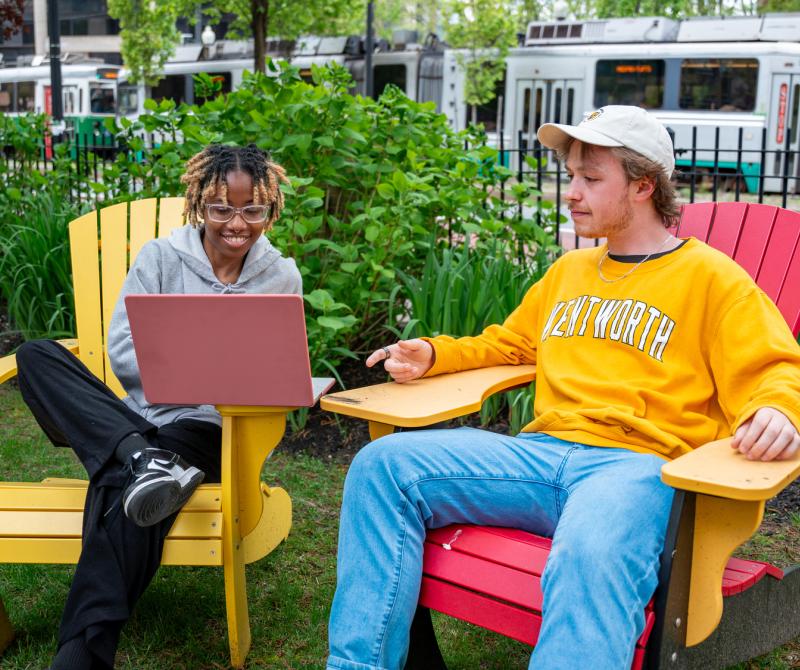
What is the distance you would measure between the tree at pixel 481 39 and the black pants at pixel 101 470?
53.1ft

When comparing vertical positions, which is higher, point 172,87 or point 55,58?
point 172,87

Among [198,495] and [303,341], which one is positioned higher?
[303,341]

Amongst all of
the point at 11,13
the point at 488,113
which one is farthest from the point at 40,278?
the point at 488,113

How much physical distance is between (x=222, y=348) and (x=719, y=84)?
14380 mm

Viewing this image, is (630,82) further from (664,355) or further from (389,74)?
(664,355)

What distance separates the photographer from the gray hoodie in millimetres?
2645

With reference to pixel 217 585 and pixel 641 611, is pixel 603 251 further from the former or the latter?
pixel 217 585

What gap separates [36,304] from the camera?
493 cm

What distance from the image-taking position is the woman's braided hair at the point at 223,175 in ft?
8.73

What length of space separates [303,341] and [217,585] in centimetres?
114

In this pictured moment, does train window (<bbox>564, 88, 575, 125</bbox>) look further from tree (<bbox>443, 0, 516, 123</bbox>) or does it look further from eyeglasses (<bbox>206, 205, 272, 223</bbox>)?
eyeglasses (<bbox>206, 205, 272, 223</bbox>)

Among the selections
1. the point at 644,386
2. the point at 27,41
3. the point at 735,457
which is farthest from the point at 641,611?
the point at 27,41

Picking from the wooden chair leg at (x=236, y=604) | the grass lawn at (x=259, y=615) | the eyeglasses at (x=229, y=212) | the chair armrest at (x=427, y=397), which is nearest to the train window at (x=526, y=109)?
the grass lawn at (x=259, y=615)

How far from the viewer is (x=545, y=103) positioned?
1680 cm
